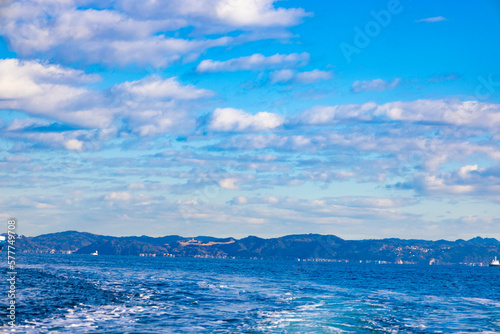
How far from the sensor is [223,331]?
148 ft

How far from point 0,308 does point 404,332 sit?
38.6 metres

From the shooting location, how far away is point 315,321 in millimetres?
53156

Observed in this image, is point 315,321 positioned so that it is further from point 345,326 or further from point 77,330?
point 77,330

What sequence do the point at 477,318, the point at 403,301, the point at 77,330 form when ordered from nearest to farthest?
1. the point at 77,330
2. the point at 477,318
3. the point at 403,301

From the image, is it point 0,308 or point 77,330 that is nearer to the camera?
point 77,330

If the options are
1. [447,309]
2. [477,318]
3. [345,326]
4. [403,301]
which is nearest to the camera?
[345,326]

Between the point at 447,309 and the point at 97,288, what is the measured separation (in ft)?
166

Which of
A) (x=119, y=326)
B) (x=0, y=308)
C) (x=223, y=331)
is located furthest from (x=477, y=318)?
(x=0, y=308)

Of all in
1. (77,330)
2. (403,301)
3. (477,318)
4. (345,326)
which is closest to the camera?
(77,330)

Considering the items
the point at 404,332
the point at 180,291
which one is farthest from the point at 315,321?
the point at 180,291

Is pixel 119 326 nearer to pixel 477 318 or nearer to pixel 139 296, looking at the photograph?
pixel 139 296

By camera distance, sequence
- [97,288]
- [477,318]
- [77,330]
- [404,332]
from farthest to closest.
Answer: [97,288], [477,318], [404,332], [77,330]

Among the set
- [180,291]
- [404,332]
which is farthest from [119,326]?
[180,291]

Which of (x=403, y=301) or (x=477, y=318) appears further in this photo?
(x=403, y=301)
